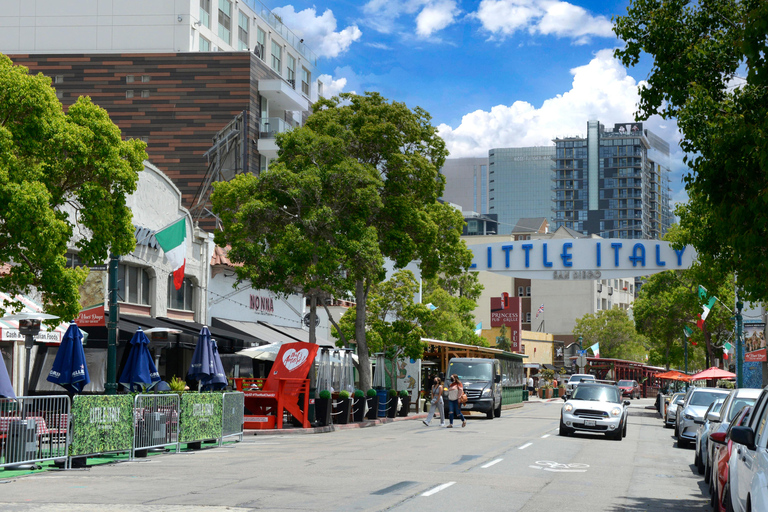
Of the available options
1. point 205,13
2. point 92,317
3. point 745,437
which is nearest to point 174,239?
point 92,317

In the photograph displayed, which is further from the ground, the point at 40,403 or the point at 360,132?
the point at 360,132

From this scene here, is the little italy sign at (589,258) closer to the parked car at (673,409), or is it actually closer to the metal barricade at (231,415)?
the parked car at (673,409)

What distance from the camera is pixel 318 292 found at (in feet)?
111

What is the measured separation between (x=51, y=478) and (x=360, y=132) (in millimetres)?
21877

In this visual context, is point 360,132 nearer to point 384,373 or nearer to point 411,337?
point 411,337

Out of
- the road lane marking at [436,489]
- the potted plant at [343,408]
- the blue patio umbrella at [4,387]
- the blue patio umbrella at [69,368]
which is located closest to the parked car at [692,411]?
the potted plant at [343,408]

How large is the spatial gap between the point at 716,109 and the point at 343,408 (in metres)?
20.0

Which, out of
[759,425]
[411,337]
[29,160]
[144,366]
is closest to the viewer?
[759,425]

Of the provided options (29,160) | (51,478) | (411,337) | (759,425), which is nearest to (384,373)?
(411,337)

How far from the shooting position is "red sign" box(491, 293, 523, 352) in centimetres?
9975

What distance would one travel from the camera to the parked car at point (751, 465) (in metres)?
7.26

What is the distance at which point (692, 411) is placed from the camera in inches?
1007

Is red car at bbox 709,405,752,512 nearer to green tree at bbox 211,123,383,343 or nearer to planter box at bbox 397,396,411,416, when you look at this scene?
green tree at bbox 211,123,383,343

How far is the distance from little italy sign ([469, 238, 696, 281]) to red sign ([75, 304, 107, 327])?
47.4ft
